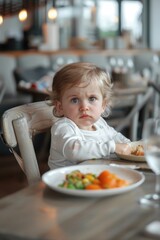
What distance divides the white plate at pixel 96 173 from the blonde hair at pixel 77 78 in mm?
515

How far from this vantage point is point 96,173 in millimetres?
1500

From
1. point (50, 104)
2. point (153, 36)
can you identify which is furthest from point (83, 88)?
point (153, 36)

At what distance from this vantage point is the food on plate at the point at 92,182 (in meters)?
1.31

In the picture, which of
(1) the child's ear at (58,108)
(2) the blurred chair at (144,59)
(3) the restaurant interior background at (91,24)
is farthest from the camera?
(3) the restaurant interior background at (91,24)

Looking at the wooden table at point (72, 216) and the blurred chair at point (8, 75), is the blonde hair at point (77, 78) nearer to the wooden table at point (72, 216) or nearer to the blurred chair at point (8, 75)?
the wooden table at point (72, 216)

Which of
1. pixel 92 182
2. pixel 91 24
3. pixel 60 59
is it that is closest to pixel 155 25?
pixel 91 24

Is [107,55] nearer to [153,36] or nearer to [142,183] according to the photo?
[153,36]

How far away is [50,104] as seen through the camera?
2.07 metres

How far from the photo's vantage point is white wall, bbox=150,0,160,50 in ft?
30.3

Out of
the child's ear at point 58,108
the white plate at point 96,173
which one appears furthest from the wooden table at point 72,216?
the child's ear at point 58,108

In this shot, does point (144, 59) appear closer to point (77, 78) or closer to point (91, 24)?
point (91, 24)

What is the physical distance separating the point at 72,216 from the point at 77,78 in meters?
0.88

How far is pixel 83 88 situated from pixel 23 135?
0.30 meters

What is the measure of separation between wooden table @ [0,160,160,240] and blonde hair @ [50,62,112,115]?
0.68 metres
